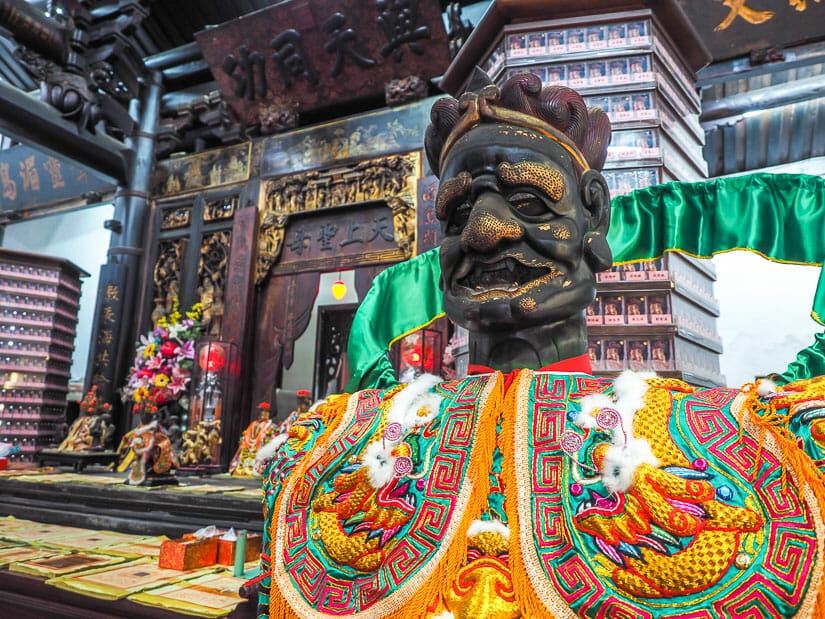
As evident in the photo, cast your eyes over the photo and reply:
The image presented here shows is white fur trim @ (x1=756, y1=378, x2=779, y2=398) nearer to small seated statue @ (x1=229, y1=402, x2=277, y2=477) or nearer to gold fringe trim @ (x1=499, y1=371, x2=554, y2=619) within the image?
gold fringe trim @ (x1=499, y1=371, x2=554, y2=619)

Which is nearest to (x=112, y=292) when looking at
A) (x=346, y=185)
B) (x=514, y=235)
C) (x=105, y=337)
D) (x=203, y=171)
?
(x=105, y=337)

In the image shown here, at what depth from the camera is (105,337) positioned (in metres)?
6.94

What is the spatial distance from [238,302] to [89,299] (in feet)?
15.2

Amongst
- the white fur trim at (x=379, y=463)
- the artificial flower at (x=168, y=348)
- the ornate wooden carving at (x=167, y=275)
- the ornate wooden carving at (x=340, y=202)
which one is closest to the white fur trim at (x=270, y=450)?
the white fur trim at (x=379, y=463)

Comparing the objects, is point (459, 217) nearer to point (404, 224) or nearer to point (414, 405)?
point (414, 405)

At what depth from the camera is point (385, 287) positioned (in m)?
2.05

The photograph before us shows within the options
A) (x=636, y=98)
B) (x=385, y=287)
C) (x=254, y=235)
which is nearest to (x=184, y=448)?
(x=254, y=235)

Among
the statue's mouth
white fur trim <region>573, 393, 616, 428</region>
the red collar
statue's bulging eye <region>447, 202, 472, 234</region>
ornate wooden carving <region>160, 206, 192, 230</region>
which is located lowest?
white fur trim <region>573, 393, 616, 428</region>

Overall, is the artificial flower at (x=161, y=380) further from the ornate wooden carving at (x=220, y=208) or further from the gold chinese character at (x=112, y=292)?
the ornate wooden carving at (x=220, y=208)

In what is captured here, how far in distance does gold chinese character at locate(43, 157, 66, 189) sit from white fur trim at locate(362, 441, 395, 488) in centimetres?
927

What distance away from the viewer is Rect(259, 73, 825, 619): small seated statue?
3.01 feet

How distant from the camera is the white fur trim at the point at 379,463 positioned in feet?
3.92

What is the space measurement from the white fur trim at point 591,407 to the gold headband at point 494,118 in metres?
0.66

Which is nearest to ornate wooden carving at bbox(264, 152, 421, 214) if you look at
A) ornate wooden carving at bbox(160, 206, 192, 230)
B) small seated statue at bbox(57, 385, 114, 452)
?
ornate wooden carving at bbox(160, 206, 192, 230)
